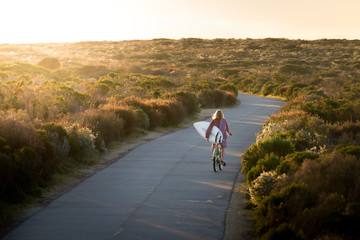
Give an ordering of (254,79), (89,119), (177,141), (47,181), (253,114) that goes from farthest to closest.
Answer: (254,79)
(253,114)
(177,141)
(89,119)
(47,181)

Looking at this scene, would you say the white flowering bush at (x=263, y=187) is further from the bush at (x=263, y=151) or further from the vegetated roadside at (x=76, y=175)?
the vegetated roadside at (x=76, y=175)

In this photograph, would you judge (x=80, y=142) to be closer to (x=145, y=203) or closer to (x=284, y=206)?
(x=145, y=203)

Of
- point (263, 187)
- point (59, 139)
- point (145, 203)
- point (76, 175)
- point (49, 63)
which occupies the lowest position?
point (76, 175)

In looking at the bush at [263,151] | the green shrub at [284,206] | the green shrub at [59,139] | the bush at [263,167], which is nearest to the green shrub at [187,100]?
the green shrub at [59,139]

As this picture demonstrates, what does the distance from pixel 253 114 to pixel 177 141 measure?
43.9 ft

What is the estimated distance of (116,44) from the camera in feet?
481

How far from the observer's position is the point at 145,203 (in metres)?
9.21

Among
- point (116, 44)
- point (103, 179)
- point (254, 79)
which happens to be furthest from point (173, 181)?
point (116, 44)

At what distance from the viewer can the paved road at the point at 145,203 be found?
7.53 metres

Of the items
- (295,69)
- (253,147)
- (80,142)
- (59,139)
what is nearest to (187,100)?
(80,142)

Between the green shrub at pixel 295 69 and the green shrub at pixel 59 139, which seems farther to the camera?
the green shrub at pixel 295 69

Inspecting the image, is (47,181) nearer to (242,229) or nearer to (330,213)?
(242,229)

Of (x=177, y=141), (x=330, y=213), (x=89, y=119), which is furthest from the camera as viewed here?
(x=177, y=141)

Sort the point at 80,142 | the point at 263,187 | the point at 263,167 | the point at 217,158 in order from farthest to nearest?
1. the point at 80,142
2. the point at 217,158
3. the point at 263,167
4. the point at 263,187
